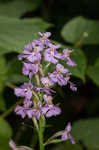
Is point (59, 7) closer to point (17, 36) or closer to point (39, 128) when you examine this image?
point (17, 36)

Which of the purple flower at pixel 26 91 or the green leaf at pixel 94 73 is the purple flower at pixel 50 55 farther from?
the green leaf at pixel 94 73

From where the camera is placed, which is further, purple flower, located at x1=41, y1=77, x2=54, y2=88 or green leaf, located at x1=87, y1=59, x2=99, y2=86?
green leaf, located at x1=87, y1=59, x2=99, y2=86

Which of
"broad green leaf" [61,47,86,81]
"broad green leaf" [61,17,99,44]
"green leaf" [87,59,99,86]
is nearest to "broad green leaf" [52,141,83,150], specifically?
"green leaf" [87,59,99,86]

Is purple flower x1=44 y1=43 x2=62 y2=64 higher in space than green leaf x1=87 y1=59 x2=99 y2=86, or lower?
higher

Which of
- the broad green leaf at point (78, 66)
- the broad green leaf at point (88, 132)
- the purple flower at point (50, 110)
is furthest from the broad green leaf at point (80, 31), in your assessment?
the purple flower at point (50, 110)

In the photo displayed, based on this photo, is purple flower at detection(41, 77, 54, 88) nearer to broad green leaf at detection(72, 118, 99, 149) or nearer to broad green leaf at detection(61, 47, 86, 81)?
broad green leaf at detection(61, 47, 86, 81)

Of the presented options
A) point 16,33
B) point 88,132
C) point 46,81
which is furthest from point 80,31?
point 46,81

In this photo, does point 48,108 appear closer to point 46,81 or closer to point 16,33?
point 46,81
